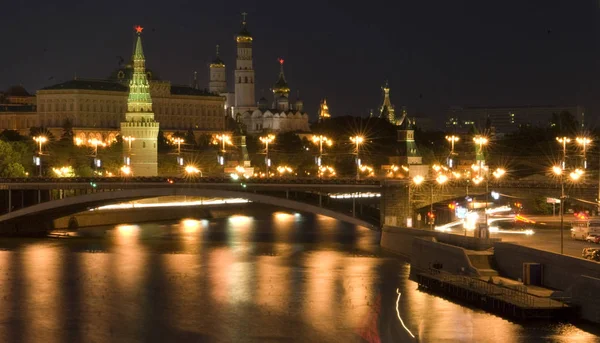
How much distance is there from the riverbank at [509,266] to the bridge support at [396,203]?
6.22 meters

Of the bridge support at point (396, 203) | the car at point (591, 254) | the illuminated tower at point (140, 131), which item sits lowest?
the car at point (591, 254)

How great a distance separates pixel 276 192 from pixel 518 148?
70.5 meters

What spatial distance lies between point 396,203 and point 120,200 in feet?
58.2

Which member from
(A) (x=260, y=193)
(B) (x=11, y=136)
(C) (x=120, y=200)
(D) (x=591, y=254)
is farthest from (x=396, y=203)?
(B) (x=11, y=136)

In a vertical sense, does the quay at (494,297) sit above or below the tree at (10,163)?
below

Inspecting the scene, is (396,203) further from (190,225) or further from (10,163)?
(10,163)

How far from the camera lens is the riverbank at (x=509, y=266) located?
4447 cm

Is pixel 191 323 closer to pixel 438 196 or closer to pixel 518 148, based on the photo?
pixel 438 196

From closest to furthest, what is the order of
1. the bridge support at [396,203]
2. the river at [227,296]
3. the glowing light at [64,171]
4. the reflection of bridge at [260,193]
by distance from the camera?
the river at [227,296] < the reflection of bridge at [260,193] < the bridge support at [396,203] < the glowing light at [64,171]

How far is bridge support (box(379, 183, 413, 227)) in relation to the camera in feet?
236

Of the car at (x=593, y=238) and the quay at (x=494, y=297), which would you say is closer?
the quay at (x=494, y=297)

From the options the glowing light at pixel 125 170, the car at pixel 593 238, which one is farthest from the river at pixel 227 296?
the glowing light at pixel 125 170

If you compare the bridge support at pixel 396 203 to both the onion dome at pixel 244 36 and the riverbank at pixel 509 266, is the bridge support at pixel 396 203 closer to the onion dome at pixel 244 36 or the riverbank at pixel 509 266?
the riverbank at pixel 509 266

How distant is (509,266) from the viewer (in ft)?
170
